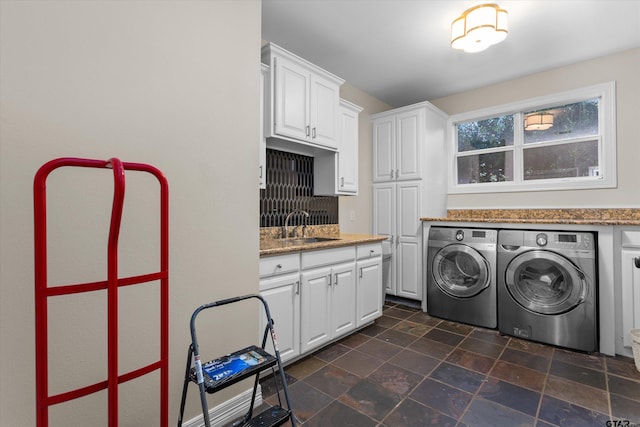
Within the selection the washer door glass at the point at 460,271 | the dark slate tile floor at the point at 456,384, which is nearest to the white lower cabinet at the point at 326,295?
the dark slate tile floor at the point at 456,384

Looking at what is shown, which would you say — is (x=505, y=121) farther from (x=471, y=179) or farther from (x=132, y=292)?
(x=132, y=292)

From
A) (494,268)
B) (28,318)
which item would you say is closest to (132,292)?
(28,318)

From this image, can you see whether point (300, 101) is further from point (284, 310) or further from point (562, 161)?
point (562, 161)

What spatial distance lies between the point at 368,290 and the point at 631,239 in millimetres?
2118

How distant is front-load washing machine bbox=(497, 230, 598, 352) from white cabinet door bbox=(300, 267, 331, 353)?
1704 millimetres

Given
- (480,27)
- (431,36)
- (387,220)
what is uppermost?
(431,36)

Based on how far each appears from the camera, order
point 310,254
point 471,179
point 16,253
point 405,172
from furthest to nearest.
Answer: point 471,179, point 405,172, point 310,254, point 16,253

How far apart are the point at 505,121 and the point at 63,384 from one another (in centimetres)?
463

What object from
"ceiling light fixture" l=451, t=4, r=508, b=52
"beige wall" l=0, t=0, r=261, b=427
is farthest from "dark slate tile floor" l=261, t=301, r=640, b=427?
"ceiling light fixture" l=451, t=4, r=508, b=52

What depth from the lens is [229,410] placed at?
1.68m

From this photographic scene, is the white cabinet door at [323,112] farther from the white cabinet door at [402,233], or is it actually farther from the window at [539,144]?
the window at [539,144]

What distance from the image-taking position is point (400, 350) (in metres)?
A: 2.52

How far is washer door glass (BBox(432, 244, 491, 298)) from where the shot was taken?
9.91 ft

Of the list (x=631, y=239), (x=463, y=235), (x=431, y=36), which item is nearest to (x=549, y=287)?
(x=631, y=239)
